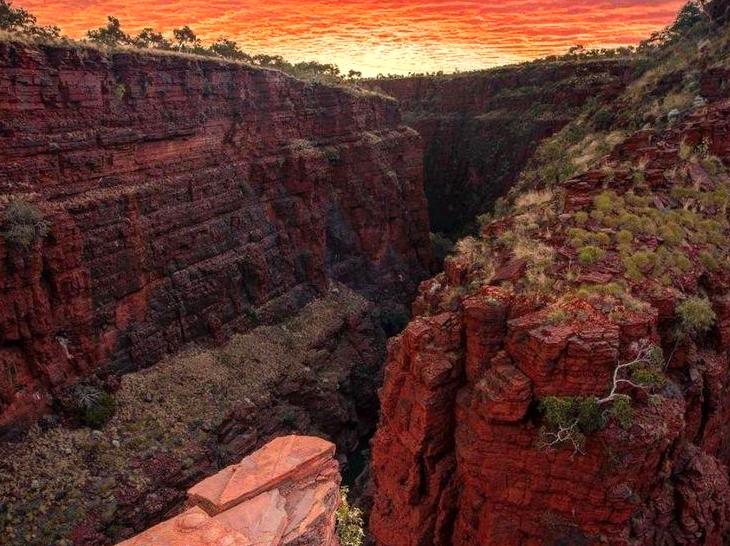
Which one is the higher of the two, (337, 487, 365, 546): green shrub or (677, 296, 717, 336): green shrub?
(677, 296, 717, 336): green shrub

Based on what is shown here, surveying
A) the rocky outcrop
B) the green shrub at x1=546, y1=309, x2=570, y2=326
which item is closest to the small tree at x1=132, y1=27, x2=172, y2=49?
the rocky outcrop

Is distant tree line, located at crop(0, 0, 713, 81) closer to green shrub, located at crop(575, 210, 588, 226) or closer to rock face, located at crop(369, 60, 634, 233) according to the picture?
rock face, located at crop(369, 60, 634, 233)

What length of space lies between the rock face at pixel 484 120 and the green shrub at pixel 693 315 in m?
44.8

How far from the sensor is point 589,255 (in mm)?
12508

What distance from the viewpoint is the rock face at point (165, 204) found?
22.2 m

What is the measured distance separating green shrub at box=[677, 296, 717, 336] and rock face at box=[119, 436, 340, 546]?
898 cm

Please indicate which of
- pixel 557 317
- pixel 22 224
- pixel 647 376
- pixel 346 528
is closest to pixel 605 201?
pixel 557 317

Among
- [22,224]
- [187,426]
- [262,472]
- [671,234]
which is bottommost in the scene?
[187,426]

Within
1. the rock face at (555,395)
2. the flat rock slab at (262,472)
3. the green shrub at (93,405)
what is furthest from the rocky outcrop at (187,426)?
the flat rock slab at (262,472)

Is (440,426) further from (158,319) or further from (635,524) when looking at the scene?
(158,319)

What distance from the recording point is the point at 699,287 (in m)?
13.1

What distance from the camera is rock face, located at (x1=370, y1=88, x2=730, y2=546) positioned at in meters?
10.5

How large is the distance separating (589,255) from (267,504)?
974 cm

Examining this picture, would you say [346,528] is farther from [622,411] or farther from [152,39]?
[152,39]
